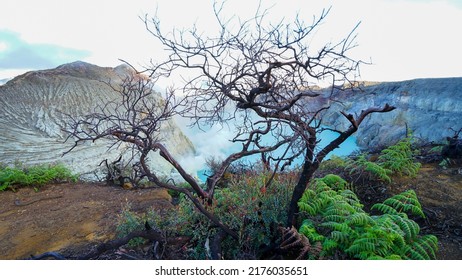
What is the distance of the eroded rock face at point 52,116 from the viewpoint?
10.0m

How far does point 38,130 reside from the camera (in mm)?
11547

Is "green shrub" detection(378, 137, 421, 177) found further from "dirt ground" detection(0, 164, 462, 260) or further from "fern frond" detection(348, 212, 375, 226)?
"fern frond" detection(348, 212, 375, 226)

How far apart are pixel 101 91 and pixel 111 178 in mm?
10126

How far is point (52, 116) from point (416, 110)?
14298 mm

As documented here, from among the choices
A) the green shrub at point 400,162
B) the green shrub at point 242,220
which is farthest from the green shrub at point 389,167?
the green shrub at point 242,220

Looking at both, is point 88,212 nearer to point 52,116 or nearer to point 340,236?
point 340,236

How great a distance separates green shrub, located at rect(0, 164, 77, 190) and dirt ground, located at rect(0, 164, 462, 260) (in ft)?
0.44

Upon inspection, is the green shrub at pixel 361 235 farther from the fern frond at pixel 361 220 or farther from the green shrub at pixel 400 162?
the green shrub at pixel 400 162

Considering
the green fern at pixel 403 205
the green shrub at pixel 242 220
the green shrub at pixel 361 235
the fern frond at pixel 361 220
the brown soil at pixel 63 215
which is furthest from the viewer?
Result: the brown soil at pixel 63 215

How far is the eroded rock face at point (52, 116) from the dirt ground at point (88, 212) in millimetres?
3194

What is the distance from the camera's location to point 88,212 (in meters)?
4.38

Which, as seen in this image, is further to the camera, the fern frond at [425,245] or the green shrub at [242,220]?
the green shrub at [242,220]

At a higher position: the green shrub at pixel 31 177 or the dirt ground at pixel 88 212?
the green shrub at pixel 31 177
